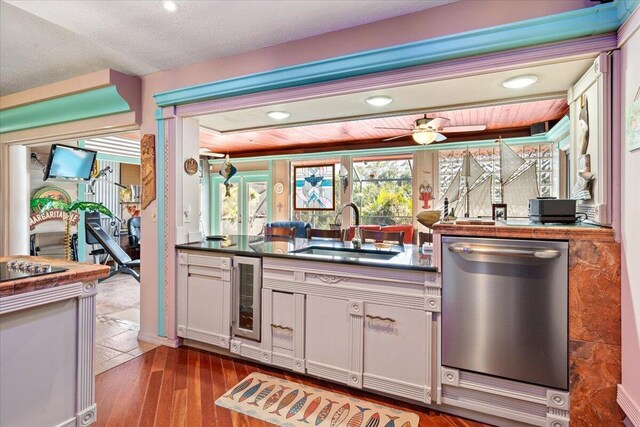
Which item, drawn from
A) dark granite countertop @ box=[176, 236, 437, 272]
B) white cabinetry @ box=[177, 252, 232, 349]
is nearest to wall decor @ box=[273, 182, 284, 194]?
dark granite countertop @ box=[176, 236, 437, 272]

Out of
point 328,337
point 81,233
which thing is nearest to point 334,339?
point 328,337

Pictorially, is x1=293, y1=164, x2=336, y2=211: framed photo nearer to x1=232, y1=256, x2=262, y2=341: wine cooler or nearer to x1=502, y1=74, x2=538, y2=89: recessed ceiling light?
x1=232, y1=256, x2=262, y2=341: wine cooler

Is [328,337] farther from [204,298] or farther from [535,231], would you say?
[535,231]

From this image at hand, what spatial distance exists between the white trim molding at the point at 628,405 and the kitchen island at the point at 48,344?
2.78 metres

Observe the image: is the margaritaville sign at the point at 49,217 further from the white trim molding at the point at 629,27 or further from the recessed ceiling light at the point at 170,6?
the white trim molding at the point at 629,27

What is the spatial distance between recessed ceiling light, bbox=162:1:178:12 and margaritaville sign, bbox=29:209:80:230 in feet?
18.6

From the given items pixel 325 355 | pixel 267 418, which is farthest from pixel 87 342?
pixel 325 355

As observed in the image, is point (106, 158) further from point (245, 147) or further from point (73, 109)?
point (73, 109)

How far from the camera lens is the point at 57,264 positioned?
1922mm

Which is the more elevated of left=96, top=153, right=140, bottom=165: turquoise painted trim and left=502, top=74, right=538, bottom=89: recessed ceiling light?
left=96, top=153, right=140, bottom=165: turquoise painted trim

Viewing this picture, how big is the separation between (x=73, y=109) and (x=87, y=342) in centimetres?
298

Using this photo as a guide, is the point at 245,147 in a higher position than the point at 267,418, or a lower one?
higher

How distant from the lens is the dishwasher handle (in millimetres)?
1812

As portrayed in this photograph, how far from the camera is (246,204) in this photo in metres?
8.60
